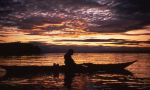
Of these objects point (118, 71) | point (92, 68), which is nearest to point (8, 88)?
point (92, 68)

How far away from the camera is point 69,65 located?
33156 mm

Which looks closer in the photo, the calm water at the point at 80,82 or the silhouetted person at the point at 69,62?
the calm water at the point at 80,82

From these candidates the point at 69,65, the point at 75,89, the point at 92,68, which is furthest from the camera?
the point at 92,68

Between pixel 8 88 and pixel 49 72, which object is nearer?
pixel 8 88

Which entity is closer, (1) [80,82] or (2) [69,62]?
(1) [80,82]

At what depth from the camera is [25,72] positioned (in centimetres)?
3406

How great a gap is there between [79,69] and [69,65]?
1726mm

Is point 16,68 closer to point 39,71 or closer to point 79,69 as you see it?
point 39,71

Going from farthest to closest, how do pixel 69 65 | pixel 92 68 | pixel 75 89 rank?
pixel 92 68
pixel 69 65
pixel 75 89

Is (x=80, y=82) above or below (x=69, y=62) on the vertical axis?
below

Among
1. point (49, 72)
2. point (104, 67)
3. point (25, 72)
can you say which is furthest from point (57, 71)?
point (104, 67)

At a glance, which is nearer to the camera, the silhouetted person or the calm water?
the calm water

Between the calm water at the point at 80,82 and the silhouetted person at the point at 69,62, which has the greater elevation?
the silhouetted person at the point at 69,62

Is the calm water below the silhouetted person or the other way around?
below
